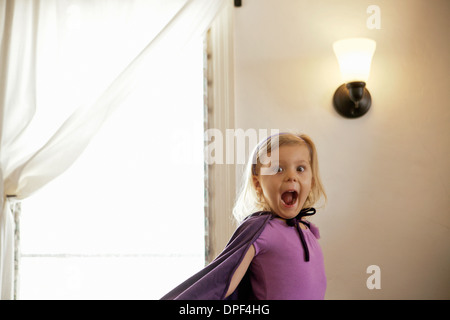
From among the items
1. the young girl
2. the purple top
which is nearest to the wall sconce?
the young girl

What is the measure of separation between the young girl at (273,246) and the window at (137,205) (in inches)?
26.5

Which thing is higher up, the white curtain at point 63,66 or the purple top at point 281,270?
the white curtain at point 63,66

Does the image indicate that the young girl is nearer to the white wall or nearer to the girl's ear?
the girl's ear

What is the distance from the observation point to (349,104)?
1.64 m

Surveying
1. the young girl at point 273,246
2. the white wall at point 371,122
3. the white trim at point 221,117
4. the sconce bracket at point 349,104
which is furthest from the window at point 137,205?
the young girl at point 273,246

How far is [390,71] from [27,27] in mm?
1483

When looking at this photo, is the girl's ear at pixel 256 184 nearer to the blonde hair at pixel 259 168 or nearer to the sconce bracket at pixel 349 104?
the blonde hair at pixel 259 168

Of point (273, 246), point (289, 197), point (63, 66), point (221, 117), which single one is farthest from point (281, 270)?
point (63, 66)

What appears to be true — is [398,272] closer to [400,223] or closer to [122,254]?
[400,223]

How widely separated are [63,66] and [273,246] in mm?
1235

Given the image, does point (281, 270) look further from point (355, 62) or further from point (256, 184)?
point (355, 62)

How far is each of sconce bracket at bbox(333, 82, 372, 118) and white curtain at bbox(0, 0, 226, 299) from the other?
58 cm

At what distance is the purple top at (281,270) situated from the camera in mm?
986
